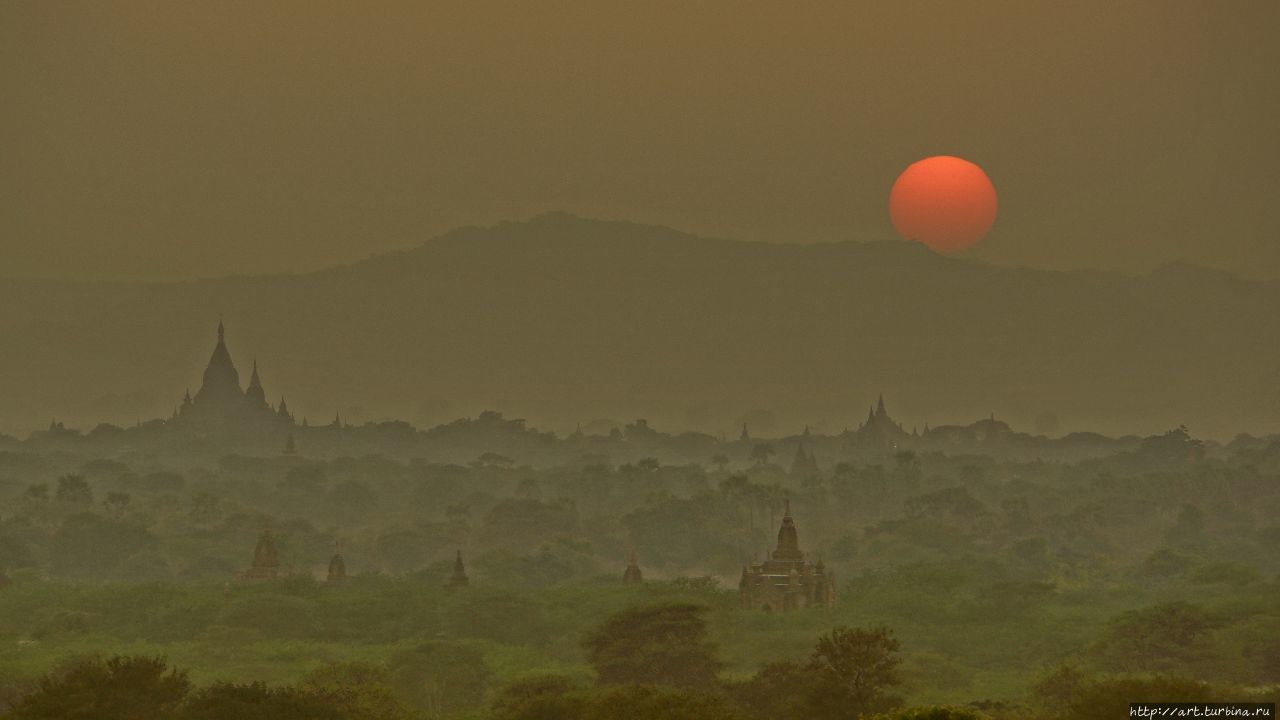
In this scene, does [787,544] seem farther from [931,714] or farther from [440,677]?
[931,714]

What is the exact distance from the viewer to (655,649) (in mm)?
67750

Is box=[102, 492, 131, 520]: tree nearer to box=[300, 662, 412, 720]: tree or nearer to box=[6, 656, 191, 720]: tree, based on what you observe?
box=[300, 662, 412, 720]: tree

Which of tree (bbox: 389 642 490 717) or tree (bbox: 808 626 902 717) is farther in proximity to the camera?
tree (bbox: 389 642 490 717)

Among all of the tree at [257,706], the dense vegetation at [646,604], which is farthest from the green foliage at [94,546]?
the tree at [257,706]

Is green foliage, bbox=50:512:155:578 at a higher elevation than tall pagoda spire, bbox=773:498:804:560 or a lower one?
higher

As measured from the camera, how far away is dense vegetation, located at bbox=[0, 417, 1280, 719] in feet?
186

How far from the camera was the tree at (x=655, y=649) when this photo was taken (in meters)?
66.9

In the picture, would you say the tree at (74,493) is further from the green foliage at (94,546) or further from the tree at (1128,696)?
the tree at (1128,696)

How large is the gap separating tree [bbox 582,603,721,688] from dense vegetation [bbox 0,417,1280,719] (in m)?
0.10

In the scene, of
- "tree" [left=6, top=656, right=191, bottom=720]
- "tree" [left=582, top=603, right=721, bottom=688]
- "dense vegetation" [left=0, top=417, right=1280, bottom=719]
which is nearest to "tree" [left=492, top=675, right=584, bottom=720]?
"dense vegetation" [left=0, top=417, right=1280, bottom=719]

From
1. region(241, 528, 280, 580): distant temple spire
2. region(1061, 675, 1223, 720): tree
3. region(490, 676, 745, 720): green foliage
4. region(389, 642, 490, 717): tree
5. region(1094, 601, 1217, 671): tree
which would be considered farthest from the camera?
region(241, 528, 280, 580): distant temple spire

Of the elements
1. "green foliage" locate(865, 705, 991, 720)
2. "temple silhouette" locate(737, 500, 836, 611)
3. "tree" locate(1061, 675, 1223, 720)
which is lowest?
"green foliage" locate(865, 705, 991, 720)

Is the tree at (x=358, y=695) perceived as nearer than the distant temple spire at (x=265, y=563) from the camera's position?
Yes

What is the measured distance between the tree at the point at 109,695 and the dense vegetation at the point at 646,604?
183 millimetres
